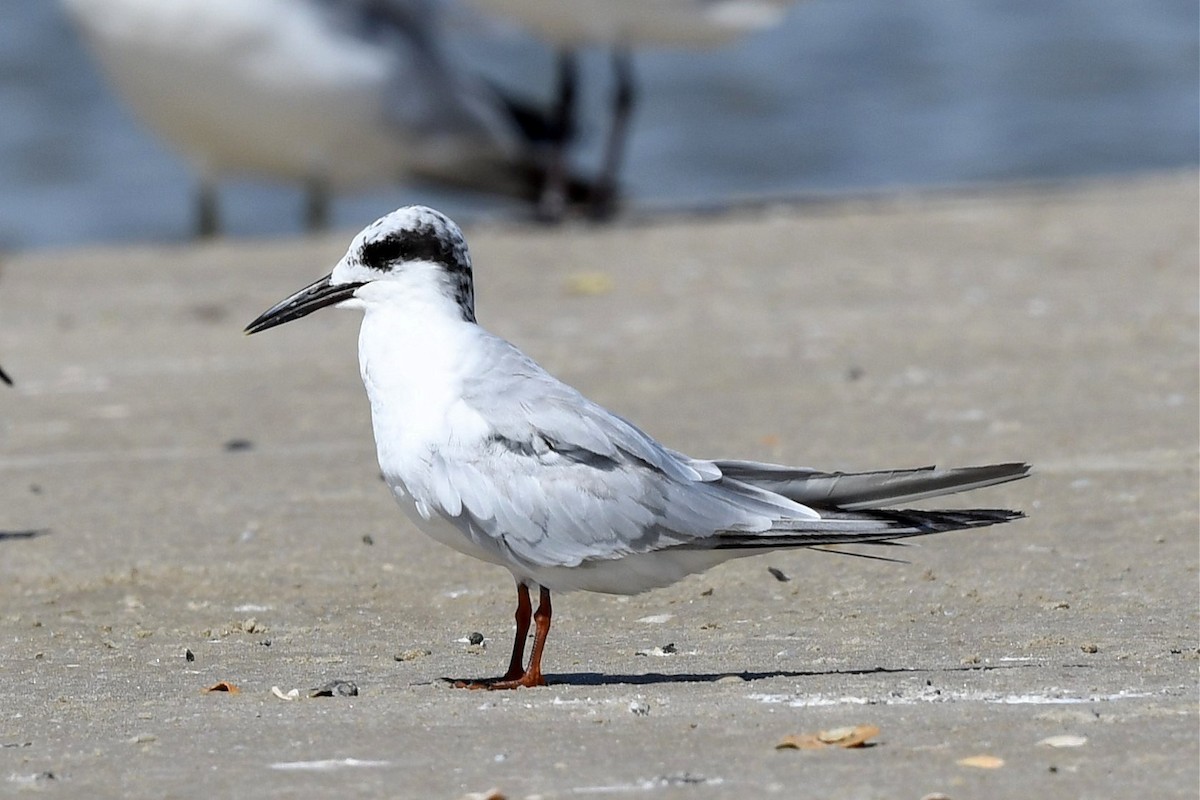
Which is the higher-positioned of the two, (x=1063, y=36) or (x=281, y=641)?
(x=1063, y=36)

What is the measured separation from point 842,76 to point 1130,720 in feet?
50.2

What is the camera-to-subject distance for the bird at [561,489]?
3865 millimetres

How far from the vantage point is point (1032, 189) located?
11.1 metres

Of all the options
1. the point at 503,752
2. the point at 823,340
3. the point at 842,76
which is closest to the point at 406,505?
the point at 503,752

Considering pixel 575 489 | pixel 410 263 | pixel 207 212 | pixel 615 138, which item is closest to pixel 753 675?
pixel 575 489

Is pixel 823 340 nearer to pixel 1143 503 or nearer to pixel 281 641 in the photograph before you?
pixel 1143 503

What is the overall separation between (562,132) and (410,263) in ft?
25.1

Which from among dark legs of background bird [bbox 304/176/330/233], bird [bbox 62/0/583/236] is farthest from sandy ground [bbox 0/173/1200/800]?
dark legs of background bird [bbox 304/176/330/233]

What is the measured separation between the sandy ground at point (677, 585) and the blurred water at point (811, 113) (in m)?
4.52

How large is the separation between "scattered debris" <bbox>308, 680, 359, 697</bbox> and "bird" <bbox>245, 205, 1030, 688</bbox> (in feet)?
0.66

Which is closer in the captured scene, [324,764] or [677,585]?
[324,764]

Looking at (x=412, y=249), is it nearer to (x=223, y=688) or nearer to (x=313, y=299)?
(x=313, y=299)

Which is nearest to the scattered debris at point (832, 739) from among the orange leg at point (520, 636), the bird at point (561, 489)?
the bird at point (561, 489)

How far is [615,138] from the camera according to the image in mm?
11250
